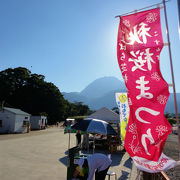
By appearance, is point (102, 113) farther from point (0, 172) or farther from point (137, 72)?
point (137, 72)

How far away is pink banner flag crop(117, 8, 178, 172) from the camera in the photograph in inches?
125

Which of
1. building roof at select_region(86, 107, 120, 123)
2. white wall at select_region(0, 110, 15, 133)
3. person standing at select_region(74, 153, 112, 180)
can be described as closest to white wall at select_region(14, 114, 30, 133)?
white wall at select_region(0, 110, 15, 133)

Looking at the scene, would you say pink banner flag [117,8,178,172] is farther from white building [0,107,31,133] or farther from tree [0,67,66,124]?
tree [0,67,66,124]

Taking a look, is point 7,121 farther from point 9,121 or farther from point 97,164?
point 97,164

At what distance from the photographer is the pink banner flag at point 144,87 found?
3.18 metres

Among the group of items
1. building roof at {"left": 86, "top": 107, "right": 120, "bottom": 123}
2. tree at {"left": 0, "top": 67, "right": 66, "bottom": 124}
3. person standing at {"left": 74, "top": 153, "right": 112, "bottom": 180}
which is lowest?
person standing at {"left": 74, "top": 153, "right": 112, "bottom": 180}

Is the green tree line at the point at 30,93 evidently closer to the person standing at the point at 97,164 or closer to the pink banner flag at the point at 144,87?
the person standing at the point at 97,164

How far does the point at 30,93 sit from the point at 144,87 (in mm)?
42023

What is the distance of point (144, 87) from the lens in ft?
11.5

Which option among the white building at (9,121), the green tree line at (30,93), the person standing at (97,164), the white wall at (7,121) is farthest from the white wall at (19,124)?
the person standing at (97,164)

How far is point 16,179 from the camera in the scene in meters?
5.98

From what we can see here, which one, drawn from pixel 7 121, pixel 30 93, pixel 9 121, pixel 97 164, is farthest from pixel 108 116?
pixel 30 93

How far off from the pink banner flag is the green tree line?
37.5 metres

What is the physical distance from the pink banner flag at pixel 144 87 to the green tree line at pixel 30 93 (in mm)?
37523
